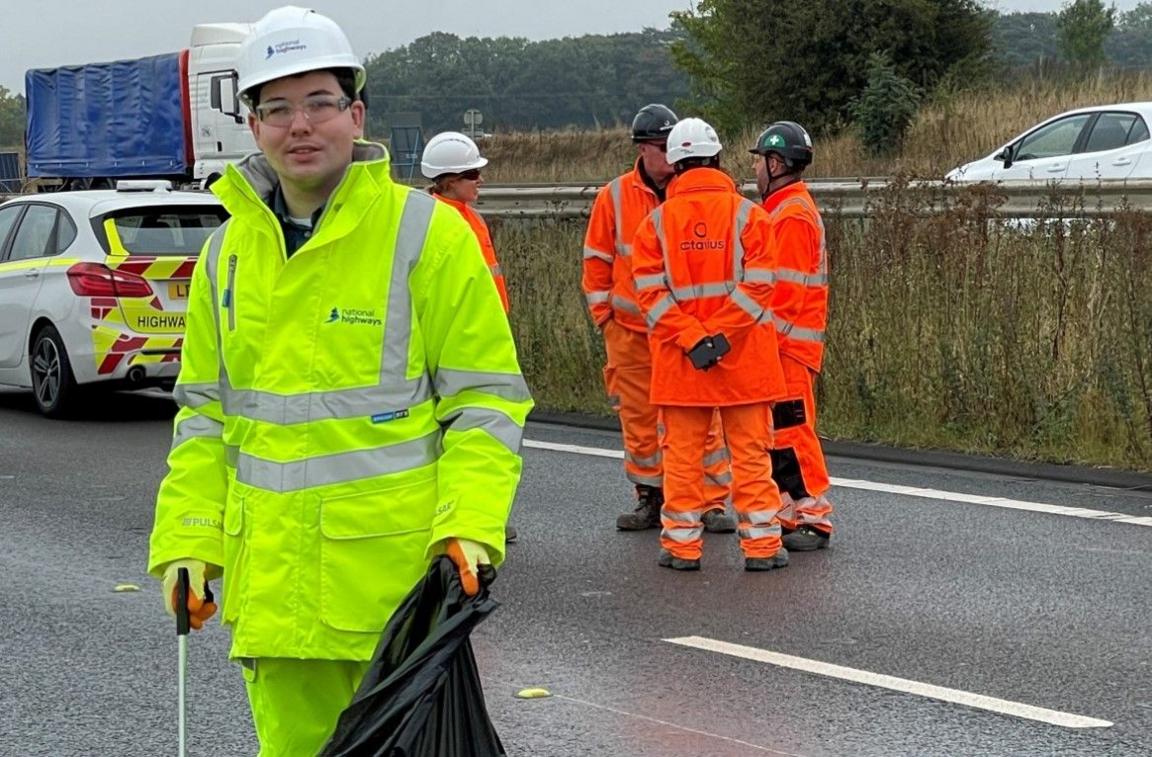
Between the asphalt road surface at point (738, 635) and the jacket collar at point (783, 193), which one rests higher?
the jacket collar at point (783, 193)

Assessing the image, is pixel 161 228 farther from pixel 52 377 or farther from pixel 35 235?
pixel 52 377

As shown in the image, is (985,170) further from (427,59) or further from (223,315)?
(427,59)

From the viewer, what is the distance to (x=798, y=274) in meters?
8.99

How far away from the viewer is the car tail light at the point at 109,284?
45.6 ft

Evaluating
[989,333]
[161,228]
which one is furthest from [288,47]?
[161,228]

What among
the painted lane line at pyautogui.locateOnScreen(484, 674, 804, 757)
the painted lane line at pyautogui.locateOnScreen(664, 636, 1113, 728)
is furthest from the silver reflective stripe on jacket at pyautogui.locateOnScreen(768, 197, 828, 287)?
the painted lane line at pyautogui.locateOnScreen(484, 674, 804, 757)

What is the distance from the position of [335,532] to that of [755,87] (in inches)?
1711

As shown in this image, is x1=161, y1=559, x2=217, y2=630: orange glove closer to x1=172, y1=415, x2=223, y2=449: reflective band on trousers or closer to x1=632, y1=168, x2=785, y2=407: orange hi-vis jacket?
x1=172, y1=415, x2=223, y2=449: reflective band on trousers

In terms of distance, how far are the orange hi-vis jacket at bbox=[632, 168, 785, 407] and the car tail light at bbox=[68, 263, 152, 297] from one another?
20.4ft

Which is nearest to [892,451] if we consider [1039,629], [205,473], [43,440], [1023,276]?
[1023,276]

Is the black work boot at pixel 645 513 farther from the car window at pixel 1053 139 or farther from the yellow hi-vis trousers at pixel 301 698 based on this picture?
the car window at pixel 1053 139

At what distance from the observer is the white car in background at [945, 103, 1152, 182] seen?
20609 millimetres

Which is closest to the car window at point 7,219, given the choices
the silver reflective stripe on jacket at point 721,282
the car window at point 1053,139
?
the silver reflective stripe on jacket at point 721,282

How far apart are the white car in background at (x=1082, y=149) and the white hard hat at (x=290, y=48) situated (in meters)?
17.2
